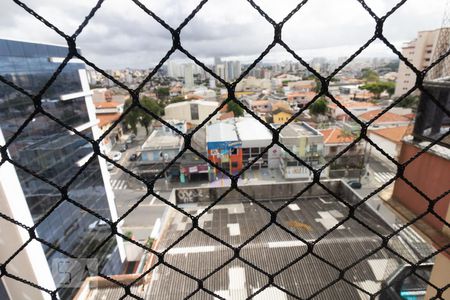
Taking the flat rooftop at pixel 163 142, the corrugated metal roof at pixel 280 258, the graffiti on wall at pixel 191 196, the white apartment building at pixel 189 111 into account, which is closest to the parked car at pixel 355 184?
the corrugated metal roof at pixel 280 258

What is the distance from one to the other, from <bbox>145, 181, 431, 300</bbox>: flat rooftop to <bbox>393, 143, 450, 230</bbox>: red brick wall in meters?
0.94

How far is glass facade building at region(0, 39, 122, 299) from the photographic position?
2.90 m

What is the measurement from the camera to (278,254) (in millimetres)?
3578

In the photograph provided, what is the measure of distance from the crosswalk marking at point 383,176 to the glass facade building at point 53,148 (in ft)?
24.7

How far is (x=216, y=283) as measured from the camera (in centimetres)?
325

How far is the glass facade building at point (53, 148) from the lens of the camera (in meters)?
2.90

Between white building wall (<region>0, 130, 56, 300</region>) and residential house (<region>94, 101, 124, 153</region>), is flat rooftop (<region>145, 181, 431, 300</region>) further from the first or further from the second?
residential house (<region>94, 101, 124, 153</region>)

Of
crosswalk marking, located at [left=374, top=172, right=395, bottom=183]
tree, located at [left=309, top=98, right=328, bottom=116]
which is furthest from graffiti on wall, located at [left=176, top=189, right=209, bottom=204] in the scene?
tree, located at [left=309, top=98, right=328, bottom=116]

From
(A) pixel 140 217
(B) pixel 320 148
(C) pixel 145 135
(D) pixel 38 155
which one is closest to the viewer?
(D) pixel 38 155

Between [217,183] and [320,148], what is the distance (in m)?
3.24

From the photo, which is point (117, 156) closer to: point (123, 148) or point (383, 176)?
point (123, 148)

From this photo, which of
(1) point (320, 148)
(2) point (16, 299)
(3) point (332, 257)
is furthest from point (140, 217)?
(1) point (320, 148)

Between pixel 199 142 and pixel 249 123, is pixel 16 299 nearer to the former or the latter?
pixel 199 142

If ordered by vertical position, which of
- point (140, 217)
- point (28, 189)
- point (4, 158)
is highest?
point (4, 158)
